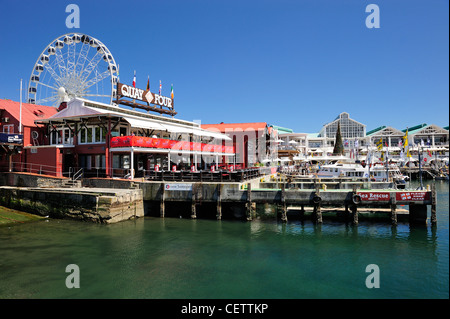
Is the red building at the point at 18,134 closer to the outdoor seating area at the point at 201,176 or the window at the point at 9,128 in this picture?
the window at the point at 9,128

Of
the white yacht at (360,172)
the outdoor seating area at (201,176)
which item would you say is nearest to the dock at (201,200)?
the outdoor seating area at (201,176)

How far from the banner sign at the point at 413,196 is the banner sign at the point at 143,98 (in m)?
32.0

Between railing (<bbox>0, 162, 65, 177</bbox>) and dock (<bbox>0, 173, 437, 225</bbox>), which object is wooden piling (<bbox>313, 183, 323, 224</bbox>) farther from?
railing (<bbox>0, 162, 65, 177</bbox>)

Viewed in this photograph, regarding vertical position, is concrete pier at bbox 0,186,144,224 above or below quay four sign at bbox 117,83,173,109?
below

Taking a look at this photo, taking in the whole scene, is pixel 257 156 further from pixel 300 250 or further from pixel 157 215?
pixel 300 250

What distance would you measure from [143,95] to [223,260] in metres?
30.7

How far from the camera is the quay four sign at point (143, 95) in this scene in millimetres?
37625

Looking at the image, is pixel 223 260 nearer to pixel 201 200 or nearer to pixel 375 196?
pixel 201 200

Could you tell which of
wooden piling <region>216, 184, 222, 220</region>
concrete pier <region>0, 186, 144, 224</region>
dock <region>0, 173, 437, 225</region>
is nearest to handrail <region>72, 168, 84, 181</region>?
dock <region>0, 173, 437, 225</region>

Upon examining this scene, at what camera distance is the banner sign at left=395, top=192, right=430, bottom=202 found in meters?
22.5

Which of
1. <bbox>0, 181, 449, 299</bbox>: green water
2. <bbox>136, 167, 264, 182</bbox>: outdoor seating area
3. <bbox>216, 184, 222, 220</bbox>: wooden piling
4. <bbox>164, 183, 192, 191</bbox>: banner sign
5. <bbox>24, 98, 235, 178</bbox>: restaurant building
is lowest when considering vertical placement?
<bbox>0, 181, 449, 299</bbox>: green water

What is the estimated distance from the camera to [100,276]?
1396cm
